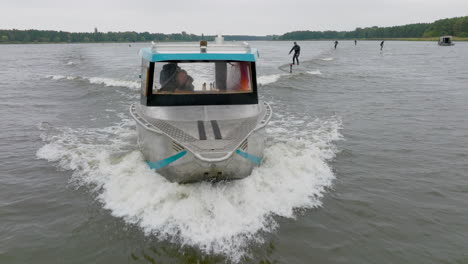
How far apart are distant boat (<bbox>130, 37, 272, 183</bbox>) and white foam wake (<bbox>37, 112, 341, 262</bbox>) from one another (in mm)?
357

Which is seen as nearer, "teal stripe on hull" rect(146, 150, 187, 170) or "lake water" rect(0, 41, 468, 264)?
"lake water" rect(0, 41, 468, 264)

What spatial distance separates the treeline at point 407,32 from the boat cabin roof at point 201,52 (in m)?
134

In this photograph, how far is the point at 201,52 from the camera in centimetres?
677

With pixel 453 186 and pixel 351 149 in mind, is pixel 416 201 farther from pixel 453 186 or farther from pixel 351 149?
pixel 351 149

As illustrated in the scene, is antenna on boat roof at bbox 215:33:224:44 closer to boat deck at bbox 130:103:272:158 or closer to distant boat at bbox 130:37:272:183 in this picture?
distant boat at bbox 130:37:272:183

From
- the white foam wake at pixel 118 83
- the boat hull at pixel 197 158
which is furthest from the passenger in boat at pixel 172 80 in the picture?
the white foam wake at pixel 118 83

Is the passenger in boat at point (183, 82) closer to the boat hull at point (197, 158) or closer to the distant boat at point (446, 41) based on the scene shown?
the boat hull at point (197, 158)

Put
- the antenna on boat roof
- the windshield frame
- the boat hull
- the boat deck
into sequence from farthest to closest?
the antenna on boat roof, the windshield frame, the boat deck, the boat hull

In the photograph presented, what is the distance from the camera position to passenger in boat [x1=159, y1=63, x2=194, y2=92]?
22.9ft

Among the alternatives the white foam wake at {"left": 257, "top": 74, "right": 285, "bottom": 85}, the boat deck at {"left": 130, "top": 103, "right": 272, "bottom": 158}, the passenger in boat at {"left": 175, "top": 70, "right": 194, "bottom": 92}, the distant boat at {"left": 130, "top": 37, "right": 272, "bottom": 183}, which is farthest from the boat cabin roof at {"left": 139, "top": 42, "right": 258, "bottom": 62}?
the white foam wake at {"left": 257, "top": 74, "right": 285, "bottom": 85}

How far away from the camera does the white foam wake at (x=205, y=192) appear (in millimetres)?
5152

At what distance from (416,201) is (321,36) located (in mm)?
194070

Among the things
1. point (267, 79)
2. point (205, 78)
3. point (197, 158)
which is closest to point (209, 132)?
point (197, 158)

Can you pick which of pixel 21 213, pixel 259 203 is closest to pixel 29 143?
pixel 21 213
